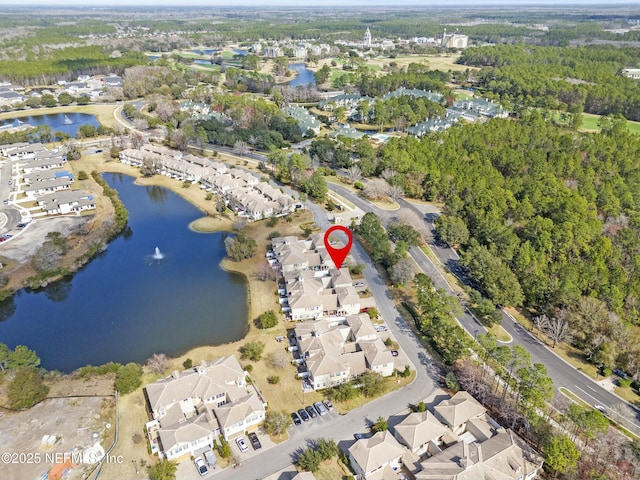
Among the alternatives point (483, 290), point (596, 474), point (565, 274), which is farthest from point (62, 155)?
point (596, 474)

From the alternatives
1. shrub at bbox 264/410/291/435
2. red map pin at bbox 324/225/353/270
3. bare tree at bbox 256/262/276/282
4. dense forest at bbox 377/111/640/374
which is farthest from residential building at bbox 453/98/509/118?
shrub at bbox 264/410/291/435

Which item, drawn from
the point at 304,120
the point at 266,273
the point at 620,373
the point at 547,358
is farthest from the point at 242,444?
the point at 304,120

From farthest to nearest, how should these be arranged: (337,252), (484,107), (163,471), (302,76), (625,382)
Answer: (302,76) < (484,107) < (337,252) < (625,382) < (163,471)

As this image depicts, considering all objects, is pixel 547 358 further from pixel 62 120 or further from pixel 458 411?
pixel 62 120

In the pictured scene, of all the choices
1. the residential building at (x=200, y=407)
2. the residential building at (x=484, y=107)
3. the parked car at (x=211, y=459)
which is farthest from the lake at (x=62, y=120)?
the parked car at (x=211, y=459)

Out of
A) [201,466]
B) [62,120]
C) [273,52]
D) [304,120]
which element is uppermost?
[273,52]
